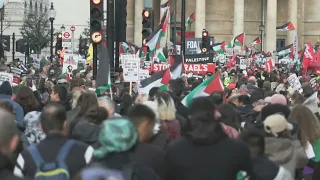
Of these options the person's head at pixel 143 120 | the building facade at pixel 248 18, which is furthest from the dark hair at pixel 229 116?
the building facade at pixel 248 18

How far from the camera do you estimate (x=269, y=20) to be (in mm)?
74125

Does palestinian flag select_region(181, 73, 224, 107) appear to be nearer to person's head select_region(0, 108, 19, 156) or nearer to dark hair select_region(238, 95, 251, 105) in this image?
dark hair select_region(238, 95, 251, 105)

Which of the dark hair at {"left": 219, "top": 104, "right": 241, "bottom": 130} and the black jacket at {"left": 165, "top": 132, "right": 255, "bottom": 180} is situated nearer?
the black jacket at {"left": 165, "top": 132, "right": 255, "bottom": 180}

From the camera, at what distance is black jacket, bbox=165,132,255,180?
241 inches

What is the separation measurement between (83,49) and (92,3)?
3728cm

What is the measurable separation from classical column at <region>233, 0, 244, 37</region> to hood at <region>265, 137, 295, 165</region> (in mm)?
66863

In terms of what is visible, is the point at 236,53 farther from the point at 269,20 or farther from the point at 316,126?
the point at 316,126

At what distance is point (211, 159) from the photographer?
20.1ft

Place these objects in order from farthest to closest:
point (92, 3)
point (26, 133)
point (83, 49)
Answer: point (83, 49) → point (92, 3) → point (26, 133)

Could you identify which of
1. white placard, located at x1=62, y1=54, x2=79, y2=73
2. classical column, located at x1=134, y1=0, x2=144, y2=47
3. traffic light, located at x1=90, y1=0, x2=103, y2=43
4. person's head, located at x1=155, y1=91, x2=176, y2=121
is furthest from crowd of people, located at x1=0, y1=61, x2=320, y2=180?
classical column, located at x1=134, y1=0, x2=144, y2=47

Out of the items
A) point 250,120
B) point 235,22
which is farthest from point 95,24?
point 235,22

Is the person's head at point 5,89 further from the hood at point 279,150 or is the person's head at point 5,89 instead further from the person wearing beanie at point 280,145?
the hood at point 279,150

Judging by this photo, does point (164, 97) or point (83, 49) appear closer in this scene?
point (164, 97)

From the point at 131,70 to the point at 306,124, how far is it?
846 cm
